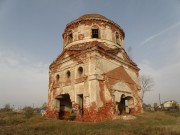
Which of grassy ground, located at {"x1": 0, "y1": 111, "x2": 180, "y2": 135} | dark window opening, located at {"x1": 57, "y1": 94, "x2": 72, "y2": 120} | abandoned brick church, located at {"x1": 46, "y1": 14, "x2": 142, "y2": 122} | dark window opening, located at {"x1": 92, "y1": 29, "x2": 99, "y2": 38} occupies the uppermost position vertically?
dark window opening, located at {"x1": 92, "y1": 29, "x2": 99, "y2": 38}

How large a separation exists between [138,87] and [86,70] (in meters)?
7.19

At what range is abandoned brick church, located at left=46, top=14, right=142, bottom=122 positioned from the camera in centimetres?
1459

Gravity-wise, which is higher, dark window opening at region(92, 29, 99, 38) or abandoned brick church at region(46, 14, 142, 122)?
dark window opening at region(92, 29, 99, 38)

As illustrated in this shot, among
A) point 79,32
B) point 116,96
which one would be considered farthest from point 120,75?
point 79,32

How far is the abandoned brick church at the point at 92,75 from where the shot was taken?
14594 millimetres

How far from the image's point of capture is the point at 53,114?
18016mm

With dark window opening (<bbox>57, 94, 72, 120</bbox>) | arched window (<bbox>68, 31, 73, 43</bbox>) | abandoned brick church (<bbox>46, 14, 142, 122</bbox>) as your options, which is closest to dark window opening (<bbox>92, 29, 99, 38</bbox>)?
abandoned brick church (<bbox>46, 14, 142, 122</bbox>)

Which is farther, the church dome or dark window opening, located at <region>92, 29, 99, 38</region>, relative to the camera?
dark window opening, located at <region>92, 29, 99, 38</region>

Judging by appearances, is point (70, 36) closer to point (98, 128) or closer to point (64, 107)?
point (64, 107)

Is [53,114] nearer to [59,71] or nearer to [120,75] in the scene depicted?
[59,71]

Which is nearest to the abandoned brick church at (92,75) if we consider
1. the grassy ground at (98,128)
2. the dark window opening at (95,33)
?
the dark window opening at (95,33)

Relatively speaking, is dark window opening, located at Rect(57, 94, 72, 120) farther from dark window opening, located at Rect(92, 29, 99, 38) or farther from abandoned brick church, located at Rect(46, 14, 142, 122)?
dark window opening, located at Rect(92, 29, 99, 38)

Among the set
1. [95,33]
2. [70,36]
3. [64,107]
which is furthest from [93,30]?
[64,107]

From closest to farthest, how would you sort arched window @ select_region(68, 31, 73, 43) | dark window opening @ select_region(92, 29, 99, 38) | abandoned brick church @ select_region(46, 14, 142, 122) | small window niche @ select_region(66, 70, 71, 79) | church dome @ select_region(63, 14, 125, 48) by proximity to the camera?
abandoned brick church @ select_region(46, 14, 142, 122)
small window niche @ select_region(66, 70, 71, 79)
church dome @ select_region(63, 14, 125, 48)
dark window opening @ select_region(92, 29, 99, 38)
arched window @ select_region(68, 31, 73, 43)
